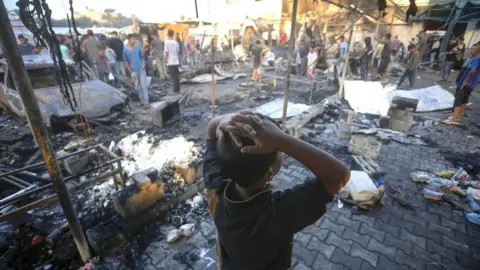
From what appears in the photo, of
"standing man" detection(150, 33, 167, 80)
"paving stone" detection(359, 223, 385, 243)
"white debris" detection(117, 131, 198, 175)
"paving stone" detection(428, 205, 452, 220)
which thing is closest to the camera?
"paving stone" detection(359, 223, 385, 243)

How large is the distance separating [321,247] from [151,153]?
3.68 meters

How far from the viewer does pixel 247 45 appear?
22.2 meters

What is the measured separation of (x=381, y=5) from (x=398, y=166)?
167 inches

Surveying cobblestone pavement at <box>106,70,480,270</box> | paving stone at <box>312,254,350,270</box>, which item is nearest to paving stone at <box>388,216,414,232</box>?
cobblestone pavement at <box>106,70,480,270</box>

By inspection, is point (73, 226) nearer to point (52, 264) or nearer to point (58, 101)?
point (52, 264)

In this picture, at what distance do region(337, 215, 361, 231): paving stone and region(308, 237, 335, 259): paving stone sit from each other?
1.62 ft

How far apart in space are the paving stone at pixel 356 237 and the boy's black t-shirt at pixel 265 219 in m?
2.21

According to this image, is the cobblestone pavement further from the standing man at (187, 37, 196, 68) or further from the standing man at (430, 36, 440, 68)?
the standing man at (430, 36, 440, 68)

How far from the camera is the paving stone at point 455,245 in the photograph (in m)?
2.92

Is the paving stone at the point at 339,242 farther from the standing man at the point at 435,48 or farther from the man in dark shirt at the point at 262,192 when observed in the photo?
the standing man at the point at 435,48

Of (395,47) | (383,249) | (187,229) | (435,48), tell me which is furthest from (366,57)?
(187,229)

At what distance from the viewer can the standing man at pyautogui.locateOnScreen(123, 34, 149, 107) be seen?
26.2 feet

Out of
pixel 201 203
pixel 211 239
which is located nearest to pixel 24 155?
pixel 201 203

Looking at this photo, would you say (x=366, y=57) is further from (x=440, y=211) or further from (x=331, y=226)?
(x=331, y=226)
